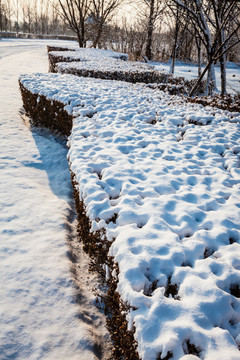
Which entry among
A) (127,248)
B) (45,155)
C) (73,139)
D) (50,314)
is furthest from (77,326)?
(45,155)

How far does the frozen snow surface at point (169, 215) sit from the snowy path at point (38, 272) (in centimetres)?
77

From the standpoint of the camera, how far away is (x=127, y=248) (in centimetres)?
186

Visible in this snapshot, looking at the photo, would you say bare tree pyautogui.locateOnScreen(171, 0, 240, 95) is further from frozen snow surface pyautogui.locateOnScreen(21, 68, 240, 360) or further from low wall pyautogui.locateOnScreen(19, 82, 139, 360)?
low wall pyautogui.locateOnScreen(19, 82, 139, 360)

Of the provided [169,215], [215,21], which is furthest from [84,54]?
[169,215]

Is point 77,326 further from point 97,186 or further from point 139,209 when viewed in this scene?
point 97,186

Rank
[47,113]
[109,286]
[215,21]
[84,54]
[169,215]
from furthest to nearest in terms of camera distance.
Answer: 1. [84,54]
2. [215,21]
3. [47,113]
4. [169,215]
5. [109,286]

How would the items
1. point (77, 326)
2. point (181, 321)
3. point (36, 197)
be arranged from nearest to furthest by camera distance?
point (181, 321), point (77, 326), point (36, 197)

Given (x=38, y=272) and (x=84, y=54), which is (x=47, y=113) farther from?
(x=84, y=54)

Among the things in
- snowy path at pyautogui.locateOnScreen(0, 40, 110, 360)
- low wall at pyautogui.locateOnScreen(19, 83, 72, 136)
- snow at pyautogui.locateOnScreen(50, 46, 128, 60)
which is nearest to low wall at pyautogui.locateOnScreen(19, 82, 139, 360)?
low wall at pyautogui.locateOnScreen(19, 83, 72, 136)

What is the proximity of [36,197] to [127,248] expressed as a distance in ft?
7.33

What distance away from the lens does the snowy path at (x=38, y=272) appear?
6.38 ft

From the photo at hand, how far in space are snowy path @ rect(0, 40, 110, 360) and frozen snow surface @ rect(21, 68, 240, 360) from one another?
30.2 inches

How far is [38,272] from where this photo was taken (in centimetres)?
248

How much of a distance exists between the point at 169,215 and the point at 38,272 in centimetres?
148
